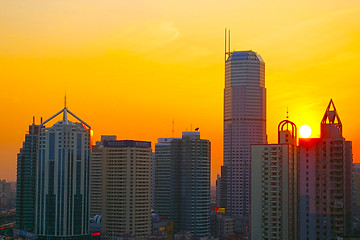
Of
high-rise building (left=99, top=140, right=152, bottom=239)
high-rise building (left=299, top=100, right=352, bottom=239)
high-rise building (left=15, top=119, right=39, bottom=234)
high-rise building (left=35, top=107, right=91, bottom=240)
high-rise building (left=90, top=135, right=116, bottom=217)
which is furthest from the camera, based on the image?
high-rise building (left=90, top=135, right=116, bottom=217)

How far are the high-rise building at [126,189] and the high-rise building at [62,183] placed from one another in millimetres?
7660

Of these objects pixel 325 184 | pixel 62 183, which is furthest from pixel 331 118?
pixel 62 183

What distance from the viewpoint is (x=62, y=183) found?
167 m

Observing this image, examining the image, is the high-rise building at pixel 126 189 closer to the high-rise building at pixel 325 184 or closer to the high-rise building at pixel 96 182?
the high-rise building at pixel 96 182

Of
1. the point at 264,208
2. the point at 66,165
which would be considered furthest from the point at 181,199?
the point at 264,208

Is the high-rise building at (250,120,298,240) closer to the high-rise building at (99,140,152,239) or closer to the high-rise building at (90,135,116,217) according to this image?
the high-rise building at (99,140,152,239)

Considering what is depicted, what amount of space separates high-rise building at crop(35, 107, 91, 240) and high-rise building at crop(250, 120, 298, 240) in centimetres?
6984

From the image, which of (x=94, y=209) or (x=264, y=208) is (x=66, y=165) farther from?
(x=264, y=208)

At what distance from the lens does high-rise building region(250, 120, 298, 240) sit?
Result: 346ft

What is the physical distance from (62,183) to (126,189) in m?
17.0

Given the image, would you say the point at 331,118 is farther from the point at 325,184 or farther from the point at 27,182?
the point at 27,182

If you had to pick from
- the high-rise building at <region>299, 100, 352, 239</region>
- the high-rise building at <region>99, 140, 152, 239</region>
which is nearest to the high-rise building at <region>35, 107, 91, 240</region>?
the high-rise building at <region>99, 140, 152, 239</region>

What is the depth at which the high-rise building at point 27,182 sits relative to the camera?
17825 cm

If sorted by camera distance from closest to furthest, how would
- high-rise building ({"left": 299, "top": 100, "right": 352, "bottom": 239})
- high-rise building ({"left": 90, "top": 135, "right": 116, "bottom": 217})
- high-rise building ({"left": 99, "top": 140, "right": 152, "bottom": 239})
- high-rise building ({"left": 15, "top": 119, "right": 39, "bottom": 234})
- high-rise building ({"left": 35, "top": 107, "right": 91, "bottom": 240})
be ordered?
high-rise building ({"left": 299, "top": 100, "right": 352, "bottom": 239}) < high-rise building ({"left": 35, "top": 107, "right": 91, "bottom": 240}) < high-rise building ({"left": 99, "top": 140, "right": 152, "bottom": 239}) < high-rise building ({"left": 15, "top": 119, "right": 39, "bottom": 234}) < high-rise building ({"left": 90, "top": 135, "right": 116, "bottom": 217})
